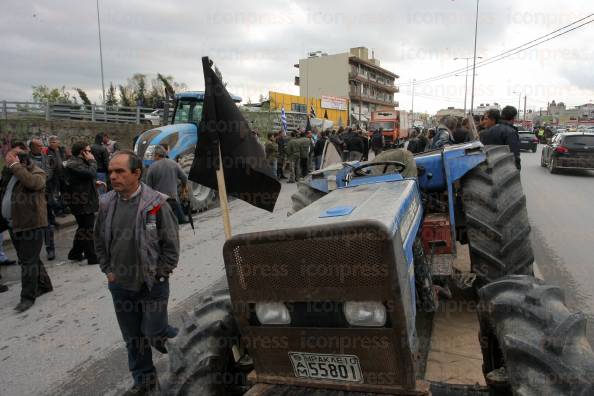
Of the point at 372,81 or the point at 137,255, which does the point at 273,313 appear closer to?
the point at 137,255

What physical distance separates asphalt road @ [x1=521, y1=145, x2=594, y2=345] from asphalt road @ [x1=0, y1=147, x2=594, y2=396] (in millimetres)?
14

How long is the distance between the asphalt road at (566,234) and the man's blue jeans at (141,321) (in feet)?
12.1

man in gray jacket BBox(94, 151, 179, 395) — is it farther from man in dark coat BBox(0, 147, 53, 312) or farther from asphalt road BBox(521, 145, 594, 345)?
asphalt road BBox(521, 145, 594, 345)

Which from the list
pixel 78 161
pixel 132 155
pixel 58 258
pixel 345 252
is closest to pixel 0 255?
pixel 58 258

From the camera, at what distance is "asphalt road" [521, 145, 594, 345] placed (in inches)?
216

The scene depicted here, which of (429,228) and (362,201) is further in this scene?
(429,228)

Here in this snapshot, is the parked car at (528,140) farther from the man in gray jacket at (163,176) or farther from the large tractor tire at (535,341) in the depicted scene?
the large tractor tire at (535,341)

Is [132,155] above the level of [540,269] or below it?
above

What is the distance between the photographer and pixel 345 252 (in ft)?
6.95

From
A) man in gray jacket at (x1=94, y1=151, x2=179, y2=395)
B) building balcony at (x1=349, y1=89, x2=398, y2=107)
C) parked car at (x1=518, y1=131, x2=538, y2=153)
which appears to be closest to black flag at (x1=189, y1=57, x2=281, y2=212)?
man in gray jacket at (x1=94, y1=151, x2=179, y2=395)

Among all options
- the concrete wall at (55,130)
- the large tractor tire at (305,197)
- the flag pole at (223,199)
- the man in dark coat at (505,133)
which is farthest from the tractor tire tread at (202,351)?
the concrete wall at (55,130)

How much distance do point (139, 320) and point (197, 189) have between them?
28.0ft

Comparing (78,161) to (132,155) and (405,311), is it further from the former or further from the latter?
(405,311)

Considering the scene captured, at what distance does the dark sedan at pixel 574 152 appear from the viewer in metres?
16.2
